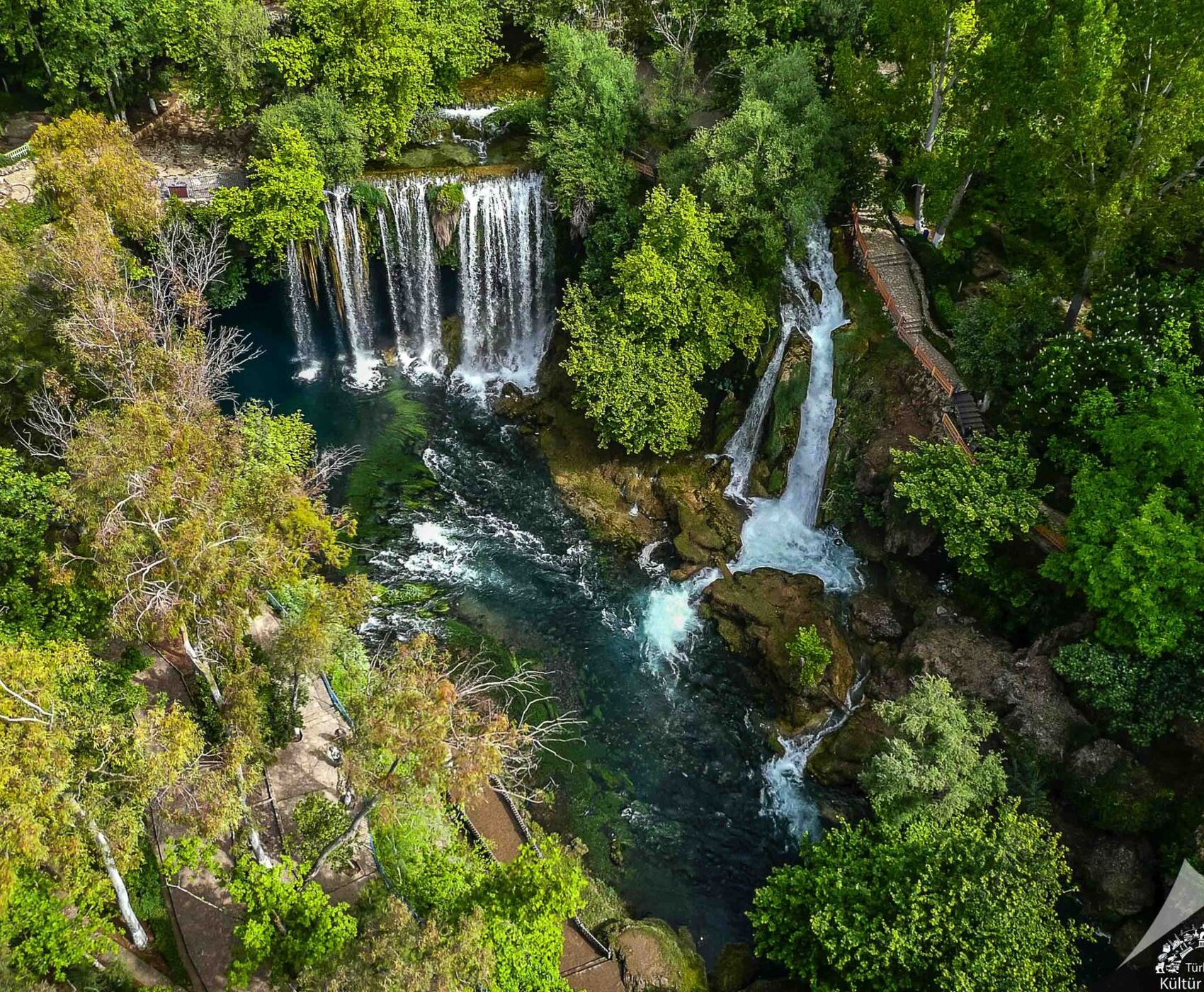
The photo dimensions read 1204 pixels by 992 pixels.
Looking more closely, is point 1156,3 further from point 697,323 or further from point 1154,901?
point 1154,901

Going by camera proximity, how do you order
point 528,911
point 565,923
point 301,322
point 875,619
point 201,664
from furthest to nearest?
1. point 301,322
2. point 875,619
3. point 565,923
4. point 201,664
5. point 528,911

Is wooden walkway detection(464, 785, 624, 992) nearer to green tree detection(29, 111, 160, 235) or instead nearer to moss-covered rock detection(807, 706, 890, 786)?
moss-covered rock detection(807, 706, 890, 786)

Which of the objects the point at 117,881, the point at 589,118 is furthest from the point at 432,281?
the point at 117,881

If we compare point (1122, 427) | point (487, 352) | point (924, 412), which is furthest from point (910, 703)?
point (487, 352)

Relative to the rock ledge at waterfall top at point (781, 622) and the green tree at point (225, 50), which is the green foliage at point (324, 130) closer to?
the green tree at point (225, 50)

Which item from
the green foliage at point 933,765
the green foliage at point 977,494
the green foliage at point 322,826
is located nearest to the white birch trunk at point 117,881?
the green foliage at point 322,826

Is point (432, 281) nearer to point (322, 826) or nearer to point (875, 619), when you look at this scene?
point (875, 619)
